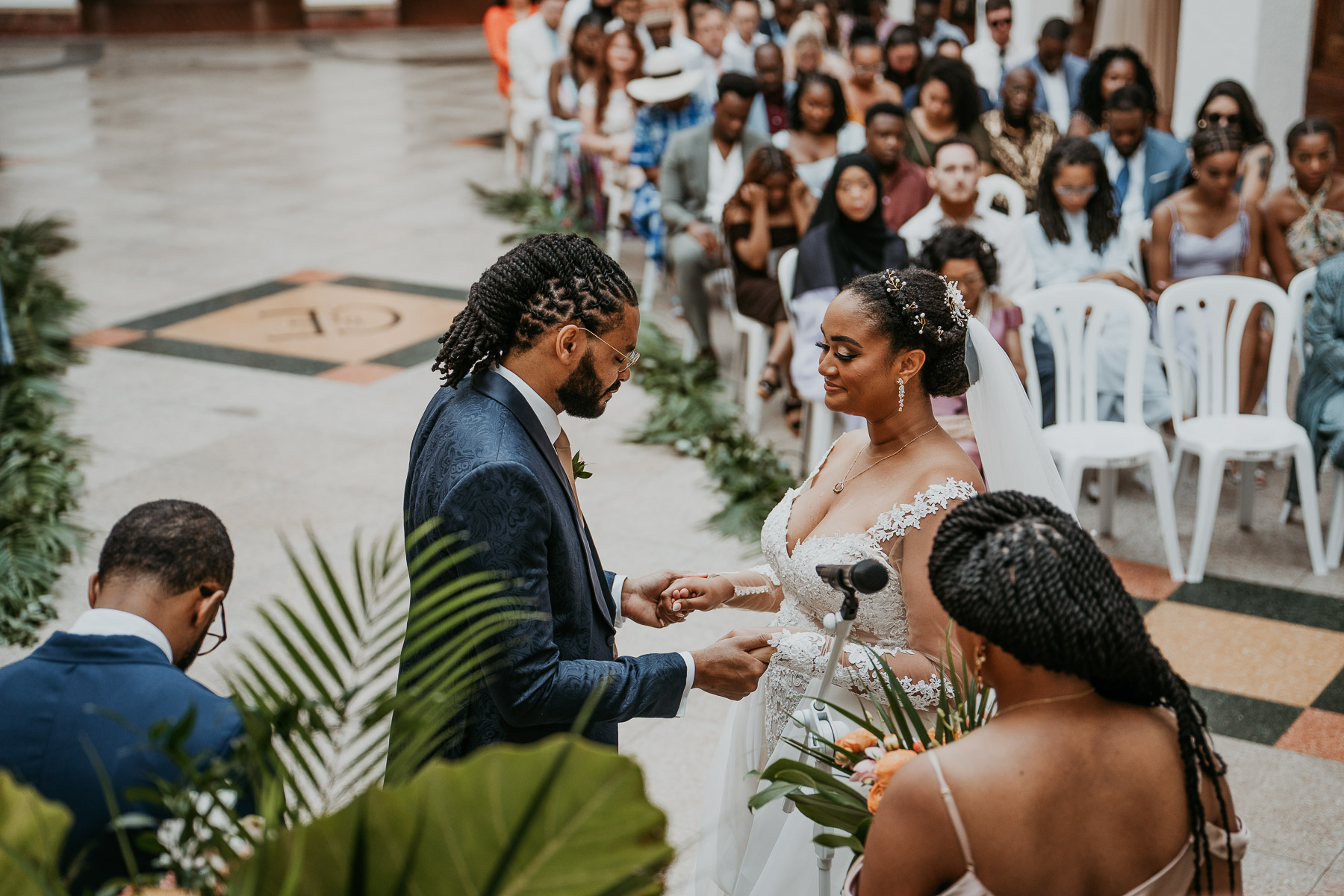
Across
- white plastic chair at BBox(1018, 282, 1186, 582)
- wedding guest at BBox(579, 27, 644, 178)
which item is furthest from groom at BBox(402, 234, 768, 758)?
wedding guest at BBox(579, 27, 644, 178)

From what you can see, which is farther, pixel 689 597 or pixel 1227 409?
pixel 1227 409

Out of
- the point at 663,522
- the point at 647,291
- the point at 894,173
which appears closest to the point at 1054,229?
the point at 894,173

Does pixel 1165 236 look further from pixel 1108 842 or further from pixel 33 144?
pixel 33 144

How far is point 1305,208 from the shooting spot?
653cm

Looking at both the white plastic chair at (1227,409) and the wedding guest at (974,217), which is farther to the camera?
the wedding guest at (974,217)

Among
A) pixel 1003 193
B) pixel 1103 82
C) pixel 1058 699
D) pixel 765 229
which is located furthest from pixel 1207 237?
pixel 1058 699

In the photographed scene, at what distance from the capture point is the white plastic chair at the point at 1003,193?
714cm

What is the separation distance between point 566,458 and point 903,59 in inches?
325

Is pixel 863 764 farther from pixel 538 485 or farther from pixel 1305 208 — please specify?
pixel 1305 208

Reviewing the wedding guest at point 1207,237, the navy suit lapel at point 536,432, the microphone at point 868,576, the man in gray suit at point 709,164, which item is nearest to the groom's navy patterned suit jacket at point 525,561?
the navy suit lapel at point 536,432

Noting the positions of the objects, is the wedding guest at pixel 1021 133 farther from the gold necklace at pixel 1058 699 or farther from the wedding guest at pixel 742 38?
the gold necklace at pixel 1058 699

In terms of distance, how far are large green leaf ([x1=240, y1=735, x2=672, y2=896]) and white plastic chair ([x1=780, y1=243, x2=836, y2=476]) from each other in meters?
4.89

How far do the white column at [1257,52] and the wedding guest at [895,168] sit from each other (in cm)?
324

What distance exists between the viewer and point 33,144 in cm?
1493
